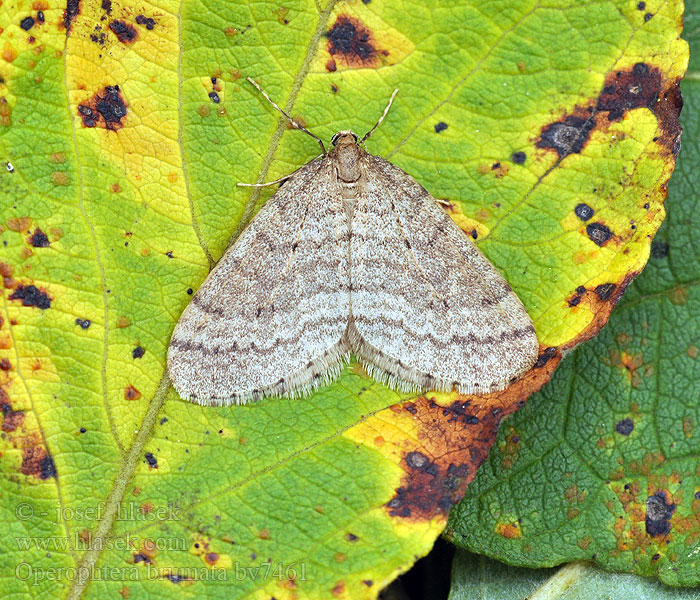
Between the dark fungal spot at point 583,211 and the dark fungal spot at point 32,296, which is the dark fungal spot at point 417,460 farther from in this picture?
the dark fungal spot at point 32,296

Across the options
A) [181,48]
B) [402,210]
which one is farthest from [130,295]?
[402,210]

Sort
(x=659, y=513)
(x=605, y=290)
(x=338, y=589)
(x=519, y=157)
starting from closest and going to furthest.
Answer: (x=338, y=589) < (x=605, y=290) < (x=519, y=157) < (x=659, y=513)

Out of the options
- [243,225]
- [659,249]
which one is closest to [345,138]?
[243,225]

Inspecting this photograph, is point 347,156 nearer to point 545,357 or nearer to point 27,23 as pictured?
point 545,357

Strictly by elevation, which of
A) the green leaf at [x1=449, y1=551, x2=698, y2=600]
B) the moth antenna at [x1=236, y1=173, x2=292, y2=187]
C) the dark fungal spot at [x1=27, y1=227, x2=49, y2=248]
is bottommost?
the green leaf at [x1=449, y1=551, x2=698, y2=600]

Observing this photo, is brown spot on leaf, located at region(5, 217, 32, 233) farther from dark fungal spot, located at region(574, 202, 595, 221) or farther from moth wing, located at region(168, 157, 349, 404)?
dark fungal spot, located at region(574, 202, 595, 221)

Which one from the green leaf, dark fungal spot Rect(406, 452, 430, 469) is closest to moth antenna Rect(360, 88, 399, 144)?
dark fungal spot Rect(406, 452, 430, 469)

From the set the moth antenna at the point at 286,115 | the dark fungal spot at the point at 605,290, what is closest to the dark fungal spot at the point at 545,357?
the dark fungal spot at the point at 605,290
